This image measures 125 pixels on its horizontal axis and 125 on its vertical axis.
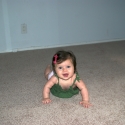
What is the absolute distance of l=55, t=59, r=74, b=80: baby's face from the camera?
0.86m

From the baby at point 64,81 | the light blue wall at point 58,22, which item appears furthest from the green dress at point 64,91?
the light blue wall at point 58,22

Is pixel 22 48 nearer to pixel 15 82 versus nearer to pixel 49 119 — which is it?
pixel 15 82

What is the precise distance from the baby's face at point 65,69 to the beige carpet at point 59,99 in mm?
152

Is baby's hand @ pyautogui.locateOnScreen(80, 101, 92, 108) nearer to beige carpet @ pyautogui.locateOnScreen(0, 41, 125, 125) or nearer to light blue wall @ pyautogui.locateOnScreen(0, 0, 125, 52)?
beige carpet @ pyautogui.locateOnScreen(0, 41, 125, 125)

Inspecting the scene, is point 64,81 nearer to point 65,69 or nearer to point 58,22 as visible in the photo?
point 65,69

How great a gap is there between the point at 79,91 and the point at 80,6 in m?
1.37

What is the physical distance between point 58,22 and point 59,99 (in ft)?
4.29

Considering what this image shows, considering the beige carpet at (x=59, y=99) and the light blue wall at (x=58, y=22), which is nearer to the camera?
the beige carpet at (x=59, y=99)

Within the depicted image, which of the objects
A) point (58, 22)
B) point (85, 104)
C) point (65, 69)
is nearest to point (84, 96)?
point (85, 104)

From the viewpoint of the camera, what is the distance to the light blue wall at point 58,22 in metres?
1.88

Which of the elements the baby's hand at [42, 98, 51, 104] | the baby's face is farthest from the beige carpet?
the baby's face

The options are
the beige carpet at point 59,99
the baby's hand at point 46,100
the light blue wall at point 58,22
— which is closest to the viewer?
the beige carpet at point 59,99

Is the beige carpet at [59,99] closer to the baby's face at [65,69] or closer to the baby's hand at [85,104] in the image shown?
the baby's hand at [85,104]

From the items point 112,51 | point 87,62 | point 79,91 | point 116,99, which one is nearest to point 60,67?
point 79,91
